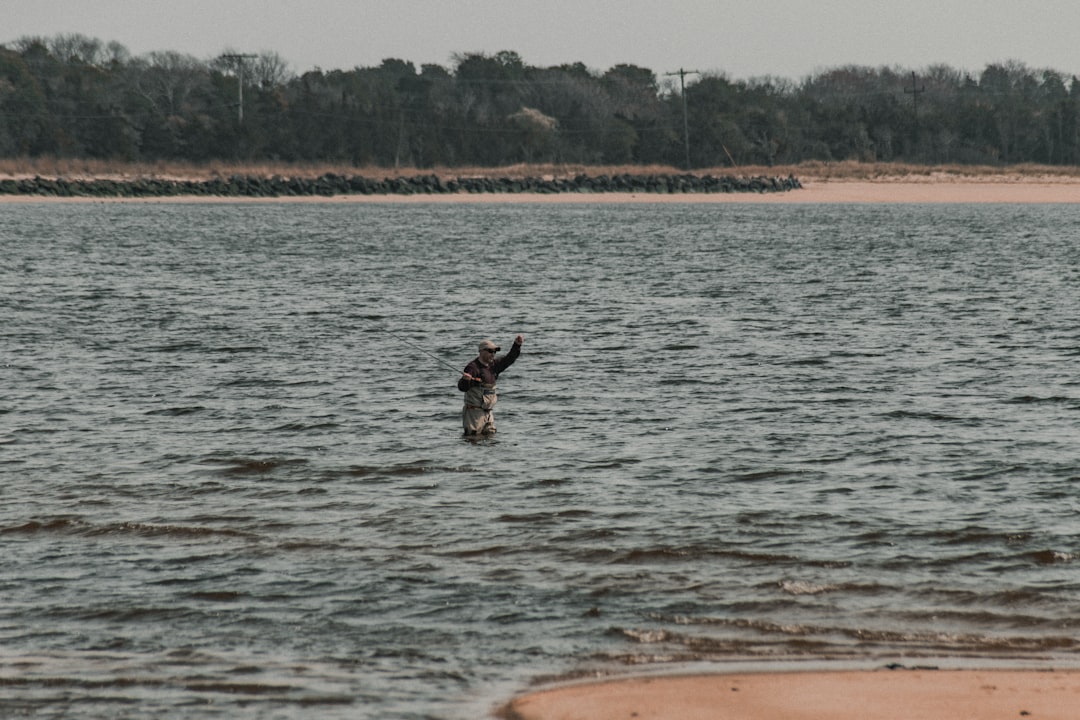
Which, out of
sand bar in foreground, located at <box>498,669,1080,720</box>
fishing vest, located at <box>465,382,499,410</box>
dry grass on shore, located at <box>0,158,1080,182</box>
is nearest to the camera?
sand bar in foreground, located at <box>498,669,1080,720</box>

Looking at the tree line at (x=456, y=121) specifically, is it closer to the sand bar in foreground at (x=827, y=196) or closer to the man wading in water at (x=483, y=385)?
the sand bar in foreground at (x=827, y=196)

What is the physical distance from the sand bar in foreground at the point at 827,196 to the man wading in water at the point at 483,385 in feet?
287

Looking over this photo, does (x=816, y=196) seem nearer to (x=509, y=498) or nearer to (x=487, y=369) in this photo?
(x=487, y=369)

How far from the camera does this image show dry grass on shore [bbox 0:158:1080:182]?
360 ft

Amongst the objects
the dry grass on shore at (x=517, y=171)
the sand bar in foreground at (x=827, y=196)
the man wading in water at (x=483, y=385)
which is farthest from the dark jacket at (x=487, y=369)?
the dry grass on shore at (x=517, y=171)

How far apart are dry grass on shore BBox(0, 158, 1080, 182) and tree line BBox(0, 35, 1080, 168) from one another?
1849 mm

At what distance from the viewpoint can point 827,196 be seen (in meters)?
107

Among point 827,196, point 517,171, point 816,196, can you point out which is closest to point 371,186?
point 517,171

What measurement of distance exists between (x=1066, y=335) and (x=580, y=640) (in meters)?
20.5

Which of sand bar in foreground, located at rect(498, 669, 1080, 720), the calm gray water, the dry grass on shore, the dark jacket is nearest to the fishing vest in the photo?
the dark jacket

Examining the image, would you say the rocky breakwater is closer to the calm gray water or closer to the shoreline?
the shoreline

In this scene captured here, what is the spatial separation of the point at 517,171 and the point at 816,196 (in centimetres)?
2641

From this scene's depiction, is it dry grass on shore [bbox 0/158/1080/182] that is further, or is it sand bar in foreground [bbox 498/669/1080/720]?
dry grass on shore [bbox 0/158/1080/182]

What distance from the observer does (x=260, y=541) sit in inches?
489
